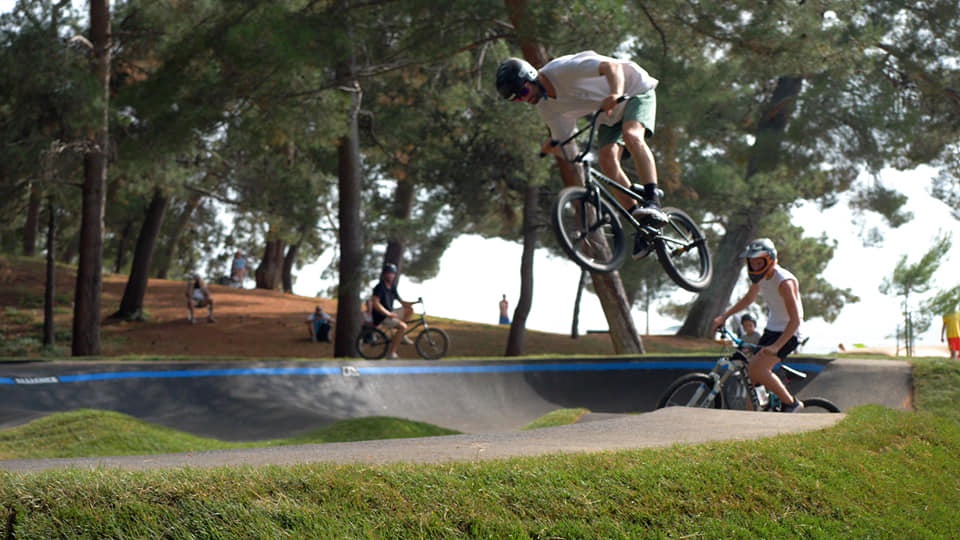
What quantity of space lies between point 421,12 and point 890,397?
29.9 ft

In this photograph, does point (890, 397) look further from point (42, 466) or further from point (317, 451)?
point (42, 466)

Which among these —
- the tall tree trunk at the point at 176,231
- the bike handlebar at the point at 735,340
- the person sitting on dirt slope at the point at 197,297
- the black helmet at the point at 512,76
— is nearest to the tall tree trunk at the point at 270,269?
the tall tree trunk at the point at 176,231

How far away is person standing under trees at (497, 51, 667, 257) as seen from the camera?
5773 mm

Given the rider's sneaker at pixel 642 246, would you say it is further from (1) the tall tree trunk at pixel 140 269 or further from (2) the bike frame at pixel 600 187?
(1) the tall tree trunk at pixel 140 269

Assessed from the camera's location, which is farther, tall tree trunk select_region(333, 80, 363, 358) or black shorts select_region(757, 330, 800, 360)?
tall tree trunk select_region(333, 80, 363, 358)

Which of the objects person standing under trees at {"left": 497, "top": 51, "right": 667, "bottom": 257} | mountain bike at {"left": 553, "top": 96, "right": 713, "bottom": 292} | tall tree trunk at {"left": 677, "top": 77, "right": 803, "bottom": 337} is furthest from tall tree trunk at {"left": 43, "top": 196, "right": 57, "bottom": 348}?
person standing under trees at {"left": 497, "top": 51, "right": 667, "bottom": 257}

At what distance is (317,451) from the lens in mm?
4793

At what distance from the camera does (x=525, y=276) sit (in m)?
20.7

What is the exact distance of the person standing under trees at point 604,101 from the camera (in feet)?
18.9

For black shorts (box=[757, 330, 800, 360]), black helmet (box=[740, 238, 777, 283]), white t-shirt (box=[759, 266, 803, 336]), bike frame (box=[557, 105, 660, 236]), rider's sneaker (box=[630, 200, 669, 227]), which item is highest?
bike frame (box=[557, 105, 660, 236])

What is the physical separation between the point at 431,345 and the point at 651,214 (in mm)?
9472

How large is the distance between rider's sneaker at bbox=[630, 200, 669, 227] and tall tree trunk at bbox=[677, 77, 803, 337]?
44.4 feet

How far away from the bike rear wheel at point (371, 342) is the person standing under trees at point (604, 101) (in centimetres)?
934

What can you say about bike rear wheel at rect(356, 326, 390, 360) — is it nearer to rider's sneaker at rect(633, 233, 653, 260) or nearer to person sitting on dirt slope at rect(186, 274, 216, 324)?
person sitting on dirt slope at rect(186, 274, 216, 324)
